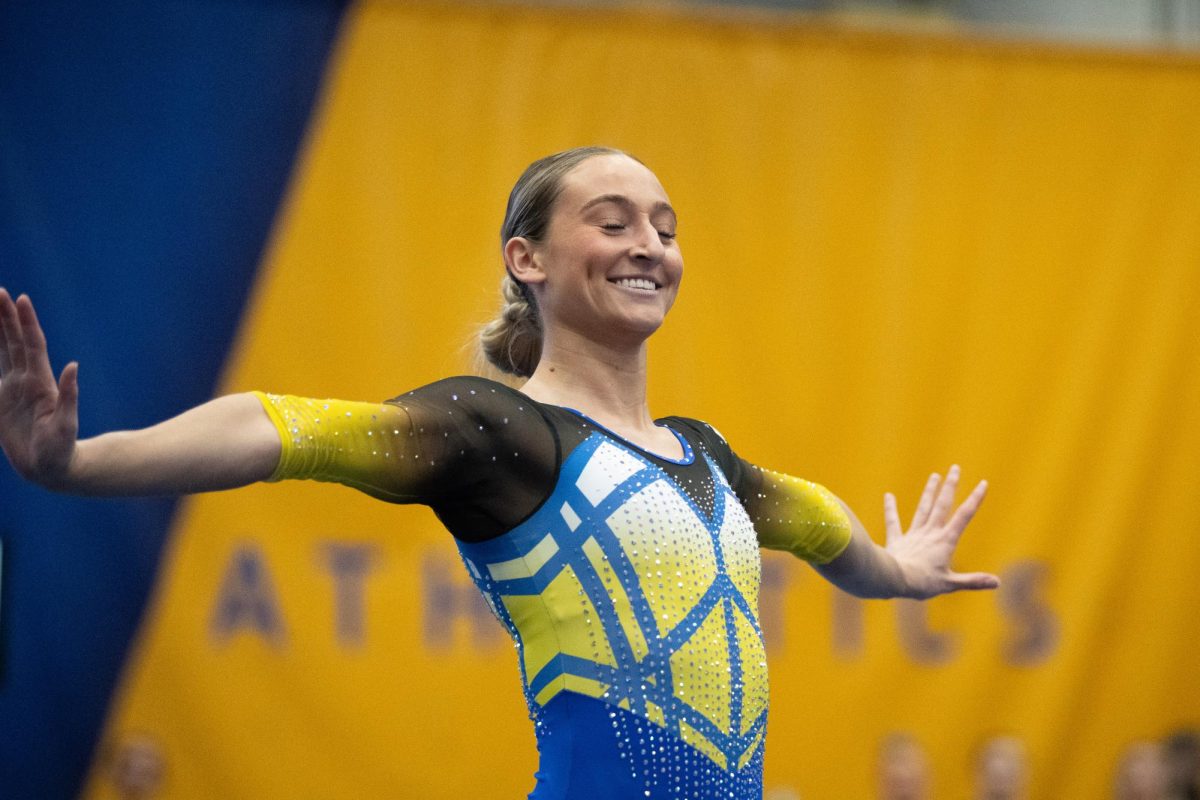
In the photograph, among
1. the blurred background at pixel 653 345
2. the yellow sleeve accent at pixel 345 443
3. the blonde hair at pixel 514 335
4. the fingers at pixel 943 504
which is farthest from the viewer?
the blurred background at pixel 653 345

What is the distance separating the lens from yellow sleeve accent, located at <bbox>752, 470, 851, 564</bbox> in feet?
6.92

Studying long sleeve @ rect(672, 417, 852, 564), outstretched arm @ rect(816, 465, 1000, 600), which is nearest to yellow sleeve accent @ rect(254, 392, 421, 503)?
long sleeve @ rect(672, 417, 852, 564)

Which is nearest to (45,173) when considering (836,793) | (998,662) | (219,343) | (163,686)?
(219,343)

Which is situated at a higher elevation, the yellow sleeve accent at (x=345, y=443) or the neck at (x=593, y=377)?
the neck at (x=593, y=377)

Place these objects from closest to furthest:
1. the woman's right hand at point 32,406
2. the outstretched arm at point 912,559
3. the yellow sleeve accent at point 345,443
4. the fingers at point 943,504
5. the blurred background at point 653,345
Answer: the woman's right hand at point 32,406
the yellow sleeve accent at point 345,443
the outstretched arm at point 912,559
the fingers at point 943,504
the blurred background at point 653,345

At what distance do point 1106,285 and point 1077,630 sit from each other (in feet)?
3.87

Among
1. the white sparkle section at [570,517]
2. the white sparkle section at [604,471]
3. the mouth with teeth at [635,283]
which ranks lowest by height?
A: the white sparkle section at [570,517]

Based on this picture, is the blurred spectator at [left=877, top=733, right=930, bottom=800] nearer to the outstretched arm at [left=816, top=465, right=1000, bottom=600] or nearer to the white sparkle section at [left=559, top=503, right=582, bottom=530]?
the outstretched arm at [left=816, top=465, right=1000, bottom=600]

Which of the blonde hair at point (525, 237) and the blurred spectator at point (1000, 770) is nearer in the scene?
the blonde hair at point (525, 237)

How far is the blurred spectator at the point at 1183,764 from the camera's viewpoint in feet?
14.3

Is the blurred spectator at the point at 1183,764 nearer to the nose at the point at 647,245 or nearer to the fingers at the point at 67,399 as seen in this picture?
the nose at the point at 647,245

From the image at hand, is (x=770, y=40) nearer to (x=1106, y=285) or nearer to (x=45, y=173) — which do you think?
(x=1106, y=285)

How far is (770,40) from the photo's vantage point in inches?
181

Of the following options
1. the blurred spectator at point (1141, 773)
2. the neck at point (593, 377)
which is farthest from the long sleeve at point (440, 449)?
the blurred spectator at point (1141, 773)
